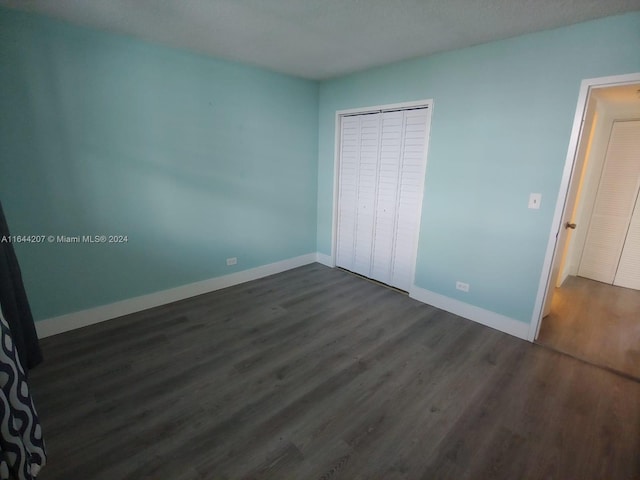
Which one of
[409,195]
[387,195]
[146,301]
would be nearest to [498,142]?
[409,195]

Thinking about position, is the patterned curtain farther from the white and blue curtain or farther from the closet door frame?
the closet door frame

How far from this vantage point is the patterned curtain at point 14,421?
847 millimetres

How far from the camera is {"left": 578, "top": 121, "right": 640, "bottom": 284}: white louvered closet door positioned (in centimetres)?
346

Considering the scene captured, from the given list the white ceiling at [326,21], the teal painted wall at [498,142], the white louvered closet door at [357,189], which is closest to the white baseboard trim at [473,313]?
the teal painted wall at [498,142]

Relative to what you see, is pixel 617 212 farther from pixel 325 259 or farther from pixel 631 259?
pixel 325 259

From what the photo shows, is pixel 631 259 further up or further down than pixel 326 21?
further down

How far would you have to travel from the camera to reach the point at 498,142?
2477 mm

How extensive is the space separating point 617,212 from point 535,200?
236cm

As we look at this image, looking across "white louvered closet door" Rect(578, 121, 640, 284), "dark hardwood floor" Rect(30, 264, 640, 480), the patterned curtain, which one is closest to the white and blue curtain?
the patterned curtain

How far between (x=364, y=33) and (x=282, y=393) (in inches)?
107

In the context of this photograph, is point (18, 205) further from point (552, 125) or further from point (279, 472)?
point (552, 125)

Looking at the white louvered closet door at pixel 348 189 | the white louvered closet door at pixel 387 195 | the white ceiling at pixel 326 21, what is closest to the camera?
the white ceiling at pixel 326 21

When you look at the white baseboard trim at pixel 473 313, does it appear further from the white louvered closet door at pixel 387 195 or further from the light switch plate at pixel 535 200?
the light switch plate at pixel 535 200

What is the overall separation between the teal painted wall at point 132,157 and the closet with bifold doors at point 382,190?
81 cm
